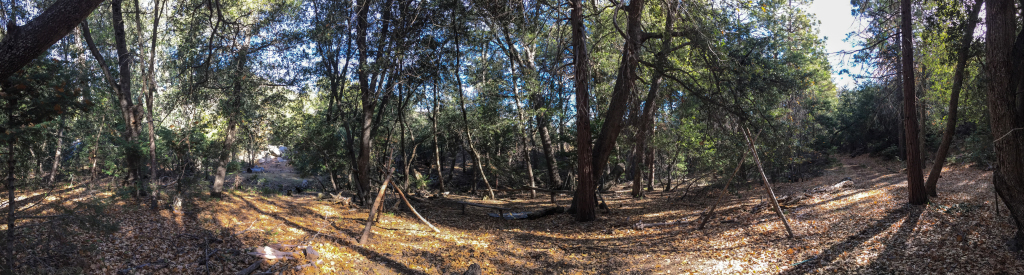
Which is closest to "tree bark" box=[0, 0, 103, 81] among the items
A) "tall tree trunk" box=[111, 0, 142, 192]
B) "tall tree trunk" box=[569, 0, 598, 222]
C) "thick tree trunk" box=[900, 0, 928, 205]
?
"tall tree trunk" box=[111, 0, 142, 192]

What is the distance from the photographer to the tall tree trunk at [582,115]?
895 centimetres

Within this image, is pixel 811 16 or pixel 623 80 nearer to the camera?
pixel 623 80

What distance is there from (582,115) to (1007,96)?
626cm

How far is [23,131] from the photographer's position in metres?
4.21

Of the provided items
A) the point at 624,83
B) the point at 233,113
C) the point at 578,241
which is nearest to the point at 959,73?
the point at 624,83

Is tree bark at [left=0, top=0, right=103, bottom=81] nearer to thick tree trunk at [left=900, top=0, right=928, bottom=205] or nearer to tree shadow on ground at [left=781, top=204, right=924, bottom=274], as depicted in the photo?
tree shadow on ground at [left=781, top=204, right=924, bottom=274]

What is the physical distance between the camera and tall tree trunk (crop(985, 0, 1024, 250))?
5.34 m

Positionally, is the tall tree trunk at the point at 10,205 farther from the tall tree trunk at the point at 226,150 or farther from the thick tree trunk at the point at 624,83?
the thick tree trunk at the point at 624,83

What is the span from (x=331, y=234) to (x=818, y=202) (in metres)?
10.6

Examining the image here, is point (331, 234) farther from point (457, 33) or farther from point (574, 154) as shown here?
point (574, 154)

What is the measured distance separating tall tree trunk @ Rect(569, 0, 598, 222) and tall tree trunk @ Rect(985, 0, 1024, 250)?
558cm

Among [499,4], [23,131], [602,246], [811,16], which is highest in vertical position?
[811,16]

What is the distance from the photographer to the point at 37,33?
3.27 metres

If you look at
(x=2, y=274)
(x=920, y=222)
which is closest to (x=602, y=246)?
(x=920, y=222)
